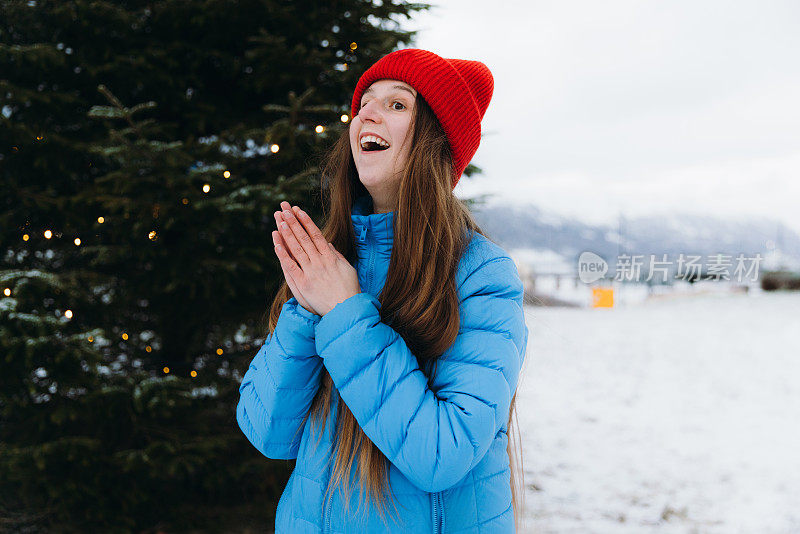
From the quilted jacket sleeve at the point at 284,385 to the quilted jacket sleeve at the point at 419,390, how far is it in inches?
3.8

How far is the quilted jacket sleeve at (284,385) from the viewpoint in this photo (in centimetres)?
114

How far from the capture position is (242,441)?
115 inches

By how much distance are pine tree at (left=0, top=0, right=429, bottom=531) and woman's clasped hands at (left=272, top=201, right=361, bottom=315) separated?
1.42m

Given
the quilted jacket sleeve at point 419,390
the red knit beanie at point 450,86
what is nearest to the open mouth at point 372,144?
the red knit beanie at point 450,86

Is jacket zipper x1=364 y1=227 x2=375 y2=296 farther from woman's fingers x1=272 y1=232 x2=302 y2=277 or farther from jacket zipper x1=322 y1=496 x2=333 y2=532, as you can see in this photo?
jacket zipper x1=322 y1=496 x2=333 y2=532

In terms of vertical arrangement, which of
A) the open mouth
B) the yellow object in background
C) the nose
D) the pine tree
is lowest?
the yellow object in background

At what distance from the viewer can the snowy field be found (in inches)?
136

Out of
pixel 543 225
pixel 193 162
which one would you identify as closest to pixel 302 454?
pixel 193 162

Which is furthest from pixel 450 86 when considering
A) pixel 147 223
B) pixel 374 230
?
pixel 147 223

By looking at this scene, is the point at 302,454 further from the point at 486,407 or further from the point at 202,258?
the point at 202,258

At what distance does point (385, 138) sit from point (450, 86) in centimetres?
22

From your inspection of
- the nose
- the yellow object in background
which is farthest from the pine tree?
the yellow object in background

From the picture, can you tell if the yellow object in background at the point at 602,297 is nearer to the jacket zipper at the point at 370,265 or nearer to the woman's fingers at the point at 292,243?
the jacket zipper at the point at 370,265

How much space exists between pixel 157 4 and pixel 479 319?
9.16ft
